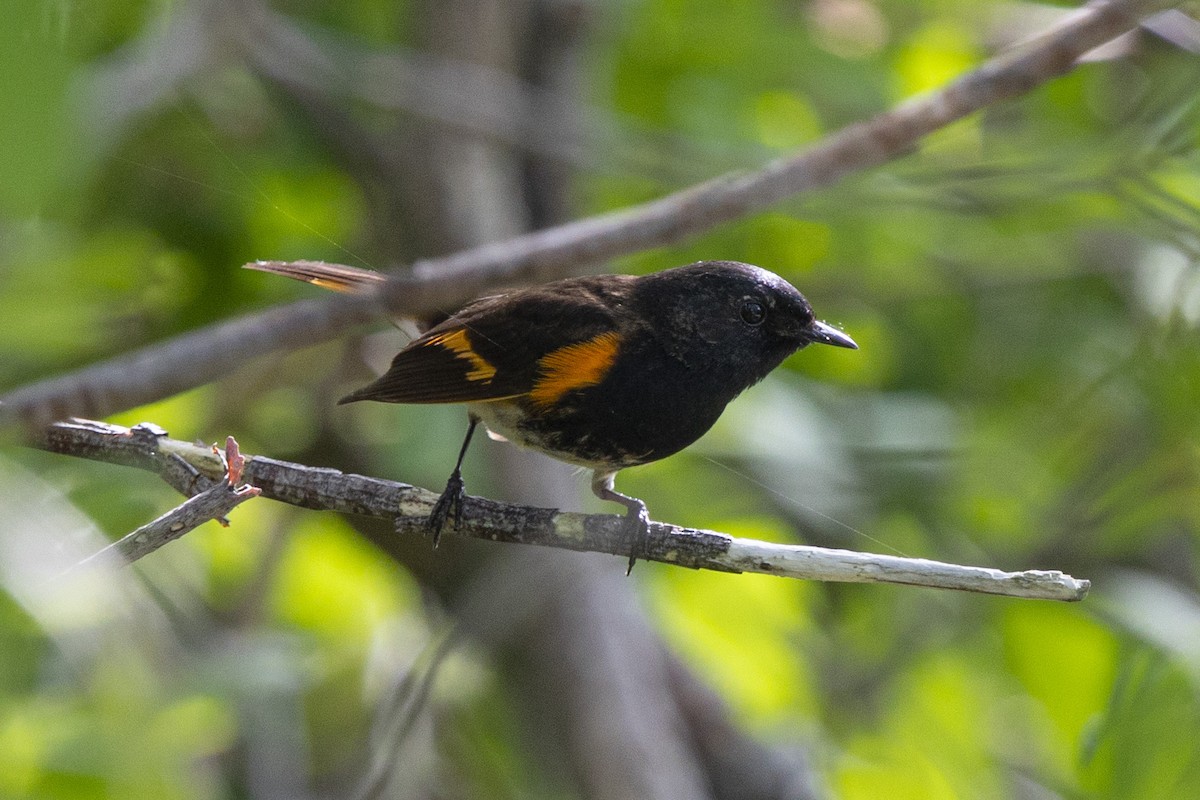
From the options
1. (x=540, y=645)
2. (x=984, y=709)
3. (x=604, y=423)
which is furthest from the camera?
(x=540, y=645)

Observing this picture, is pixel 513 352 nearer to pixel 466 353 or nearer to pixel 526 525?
pixel 466 353

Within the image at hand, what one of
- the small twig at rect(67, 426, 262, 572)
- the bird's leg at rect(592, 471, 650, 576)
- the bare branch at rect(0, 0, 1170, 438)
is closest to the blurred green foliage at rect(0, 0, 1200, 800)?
the bare branch at rect(0, 0, 1170, 438)

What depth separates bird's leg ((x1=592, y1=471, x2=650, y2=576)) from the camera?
1.84 m

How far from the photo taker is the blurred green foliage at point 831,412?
10.9 feet

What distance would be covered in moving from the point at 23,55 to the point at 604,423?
177 cm

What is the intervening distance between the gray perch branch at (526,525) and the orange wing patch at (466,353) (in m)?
0.63

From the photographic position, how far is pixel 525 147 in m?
4.05

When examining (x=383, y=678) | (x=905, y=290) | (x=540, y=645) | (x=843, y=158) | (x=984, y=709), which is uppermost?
(x=843, y=158)

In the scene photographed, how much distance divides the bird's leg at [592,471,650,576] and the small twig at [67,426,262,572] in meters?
0.60

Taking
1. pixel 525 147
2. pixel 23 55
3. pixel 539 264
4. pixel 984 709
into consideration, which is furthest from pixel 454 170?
pixel 23 55

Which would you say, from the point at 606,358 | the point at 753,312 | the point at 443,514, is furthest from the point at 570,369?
the point at 443,514

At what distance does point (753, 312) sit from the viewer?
2.49m

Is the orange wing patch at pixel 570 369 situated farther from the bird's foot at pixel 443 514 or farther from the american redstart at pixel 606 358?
the bird's foot at pixel 443 514

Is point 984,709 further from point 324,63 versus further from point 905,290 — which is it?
point 324,63
